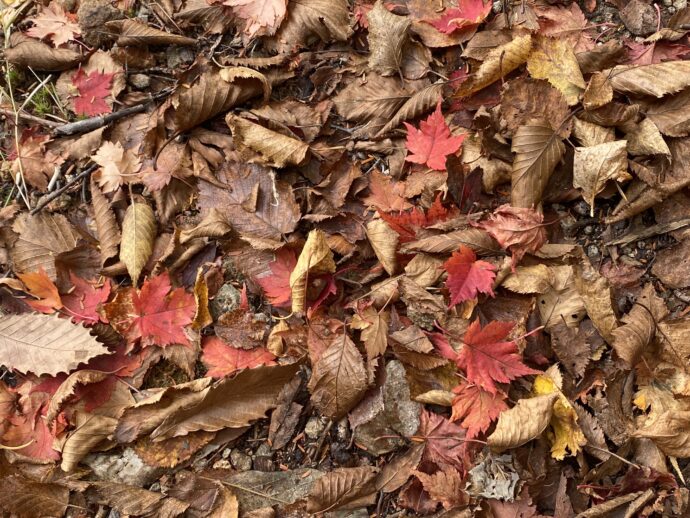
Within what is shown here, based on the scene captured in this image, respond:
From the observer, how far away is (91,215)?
9.09 feet

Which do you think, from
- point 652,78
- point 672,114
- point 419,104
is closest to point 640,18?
point 652,78

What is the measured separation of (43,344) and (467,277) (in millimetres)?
1820

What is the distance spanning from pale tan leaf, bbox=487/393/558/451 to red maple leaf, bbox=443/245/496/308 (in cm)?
45

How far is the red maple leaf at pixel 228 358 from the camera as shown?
2434 mm

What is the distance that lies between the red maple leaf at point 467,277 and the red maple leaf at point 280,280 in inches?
26.1

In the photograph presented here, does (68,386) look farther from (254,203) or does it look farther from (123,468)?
(254,203)

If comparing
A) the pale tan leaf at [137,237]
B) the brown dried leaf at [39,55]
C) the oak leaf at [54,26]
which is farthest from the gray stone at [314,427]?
the oak leaf at [54,26]

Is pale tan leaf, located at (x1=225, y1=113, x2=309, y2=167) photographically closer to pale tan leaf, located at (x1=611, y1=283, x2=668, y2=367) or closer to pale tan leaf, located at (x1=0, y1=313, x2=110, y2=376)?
pale tan leaf, located at (x1=0, y1=313, x2=110, y2=376)

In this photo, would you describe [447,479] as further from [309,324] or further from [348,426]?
[309,324]

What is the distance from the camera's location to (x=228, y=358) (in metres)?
2.46

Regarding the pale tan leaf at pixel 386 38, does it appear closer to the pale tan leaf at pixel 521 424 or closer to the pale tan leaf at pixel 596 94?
the pale tan leaf at pixel 596 94

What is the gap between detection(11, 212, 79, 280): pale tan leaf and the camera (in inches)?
105

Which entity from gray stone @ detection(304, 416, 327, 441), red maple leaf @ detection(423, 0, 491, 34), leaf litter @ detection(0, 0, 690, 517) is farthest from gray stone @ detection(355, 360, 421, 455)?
red maple leaf @ detection(423, 0, 491, 34)

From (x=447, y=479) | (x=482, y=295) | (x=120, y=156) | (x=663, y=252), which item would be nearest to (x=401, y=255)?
(x=482, y=295)
